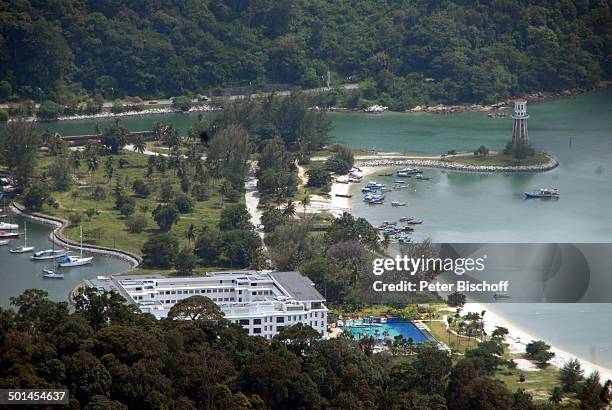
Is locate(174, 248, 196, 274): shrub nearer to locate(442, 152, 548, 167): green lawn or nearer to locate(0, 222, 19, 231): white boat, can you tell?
locate(0, 222, 19, 231): white boat

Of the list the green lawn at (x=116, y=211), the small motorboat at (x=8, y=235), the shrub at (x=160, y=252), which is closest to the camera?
the shrub at (x=160, y=252)

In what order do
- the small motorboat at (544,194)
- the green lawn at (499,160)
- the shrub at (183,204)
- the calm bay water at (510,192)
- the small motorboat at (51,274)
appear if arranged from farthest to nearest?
1. the green lawn at (499,160)
2. the small motorboat at (544,194)
3. the shrub at (183,204)
4. the small motorboat at (51,274)
5. the calm bay water at (510,192)

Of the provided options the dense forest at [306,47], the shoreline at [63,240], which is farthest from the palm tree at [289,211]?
the dense forest at [306,47]

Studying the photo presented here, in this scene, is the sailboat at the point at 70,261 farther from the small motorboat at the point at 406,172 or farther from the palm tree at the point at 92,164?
the small motorboat at the point at 406,172

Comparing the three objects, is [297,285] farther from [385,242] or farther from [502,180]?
[502,180]

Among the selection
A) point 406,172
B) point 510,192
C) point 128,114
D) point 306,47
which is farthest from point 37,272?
point 306,47

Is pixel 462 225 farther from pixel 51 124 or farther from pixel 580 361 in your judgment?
pixel 51 124

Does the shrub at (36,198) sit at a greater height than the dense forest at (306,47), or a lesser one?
lesser
